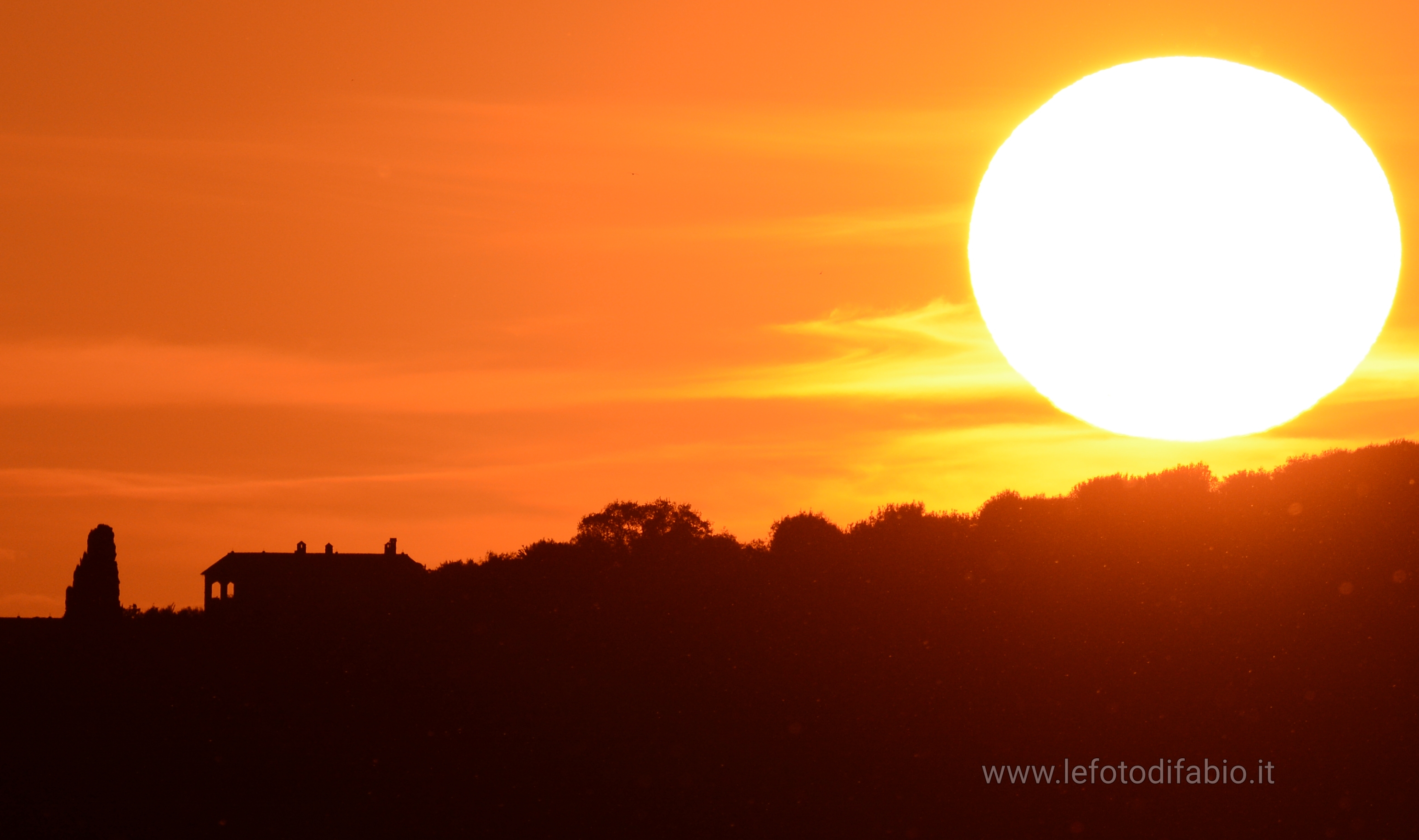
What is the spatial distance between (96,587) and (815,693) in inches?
1233

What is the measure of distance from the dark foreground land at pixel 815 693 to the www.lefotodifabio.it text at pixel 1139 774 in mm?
213

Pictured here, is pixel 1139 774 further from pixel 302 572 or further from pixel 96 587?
pixel 302 572

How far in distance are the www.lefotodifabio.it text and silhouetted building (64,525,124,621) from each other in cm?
3730

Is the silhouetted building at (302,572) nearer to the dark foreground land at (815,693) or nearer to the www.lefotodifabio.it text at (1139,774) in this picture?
the dark foreground land at (815,693)

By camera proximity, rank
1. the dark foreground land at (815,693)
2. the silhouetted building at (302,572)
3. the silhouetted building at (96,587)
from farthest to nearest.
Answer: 1. the silhouetted building at (302,572)
2. the silhouetted building at (96,587)
3. the dark foreground land at (815,693)

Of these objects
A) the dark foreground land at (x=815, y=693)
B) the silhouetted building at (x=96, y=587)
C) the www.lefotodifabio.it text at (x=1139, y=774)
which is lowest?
the www.lefotodifabio.it text at (x=1139, y=774)

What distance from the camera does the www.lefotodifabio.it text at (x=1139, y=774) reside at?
108 feet

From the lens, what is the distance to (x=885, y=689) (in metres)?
40.5

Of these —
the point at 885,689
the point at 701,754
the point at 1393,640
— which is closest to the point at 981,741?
the point at 885,689

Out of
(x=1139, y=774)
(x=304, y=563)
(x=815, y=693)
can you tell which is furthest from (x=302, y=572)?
(x=1139, y=774)

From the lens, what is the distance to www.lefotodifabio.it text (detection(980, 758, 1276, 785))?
33000 mm

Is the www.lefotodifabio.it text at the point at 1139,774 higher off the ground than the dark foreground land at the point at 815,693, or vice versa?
the dark foreground land at the point at 815,693

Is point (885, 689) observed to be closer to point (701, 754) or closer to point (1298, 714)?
point (701, 754)

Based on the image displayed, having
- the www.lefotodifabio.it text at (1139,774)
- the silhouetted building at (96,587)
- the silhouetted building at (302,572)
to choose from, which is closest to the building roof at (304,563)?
the silhouetted building at (302,572)
